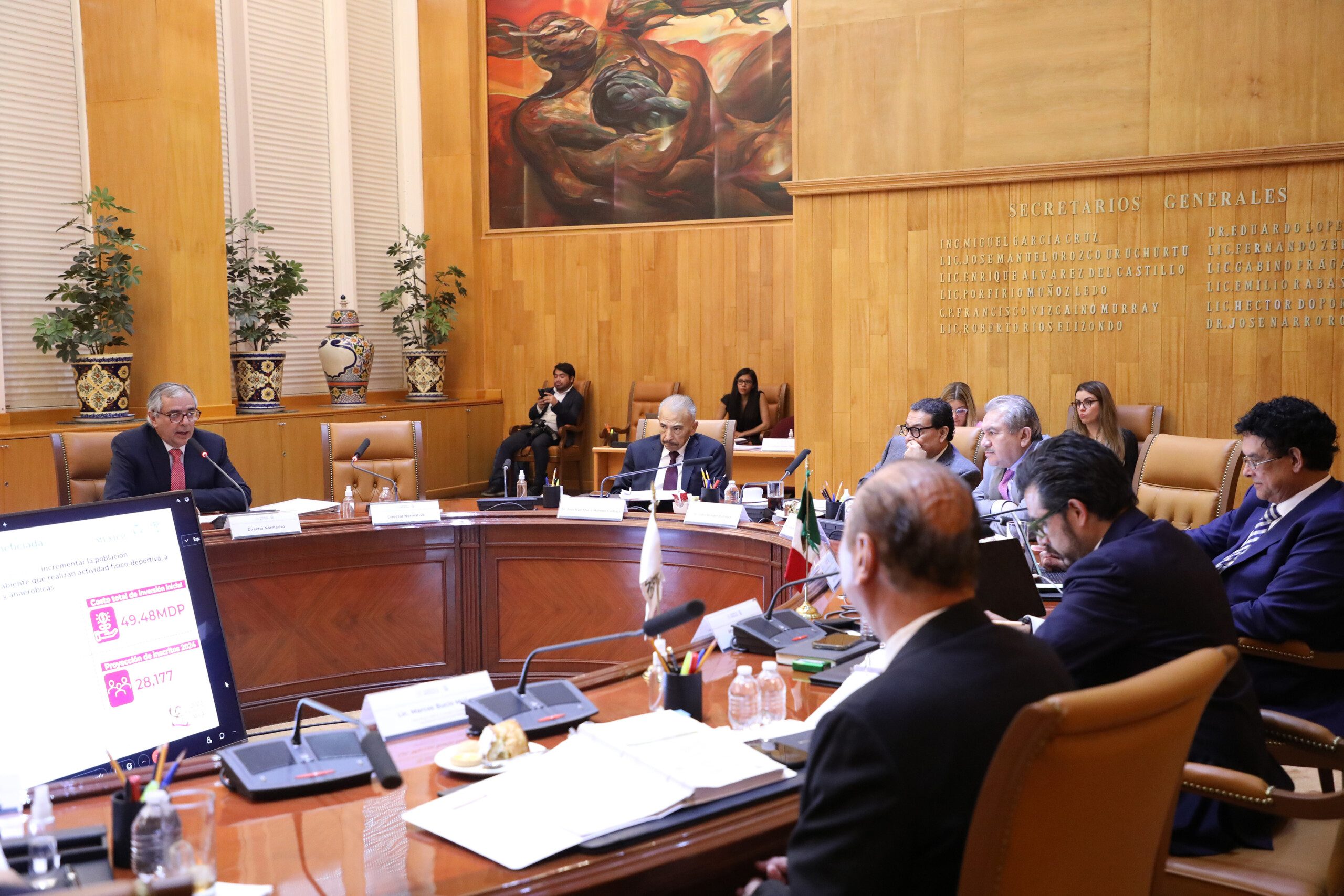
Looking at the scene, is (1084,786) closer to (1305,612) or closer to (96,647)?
(96,647)

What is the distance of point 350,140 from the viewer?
9523 millimetres

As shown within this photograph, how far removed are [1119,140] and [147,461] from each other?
4936mm

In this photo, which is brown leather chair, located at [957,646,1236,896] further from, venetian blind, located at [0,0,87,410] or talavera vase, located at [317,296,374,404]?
talavera vase, located at [317,296,374,404]

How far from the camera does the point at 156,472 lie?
4570mm

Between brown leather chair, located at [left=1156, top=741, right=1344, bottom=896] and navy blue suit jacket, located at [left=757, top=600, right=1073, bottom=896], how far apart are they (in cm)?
90

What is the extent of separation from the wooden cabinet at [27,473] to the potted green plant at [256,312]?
5.05ft

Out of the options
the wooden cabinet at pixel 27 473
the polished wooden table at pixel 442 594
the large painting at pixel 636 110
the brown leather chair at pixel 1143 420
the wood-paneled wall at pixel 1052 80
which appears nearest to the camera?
the polished wooden table at pixel 442 594

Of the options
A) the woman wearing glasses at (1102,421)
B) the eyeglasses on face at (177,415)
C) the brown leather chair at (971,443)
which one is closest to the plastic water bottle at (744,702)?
the eyeglasses on face at (177,415)

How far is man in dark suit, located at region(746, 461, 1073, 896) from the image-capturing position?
1231 mm

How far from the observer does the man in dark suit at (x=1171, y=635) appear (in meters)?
2.05

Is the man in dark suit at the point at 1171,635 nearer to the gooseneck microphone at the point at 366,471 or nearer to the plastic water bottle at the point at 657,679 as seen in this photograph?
the plastic water bottle at the point at 657,679

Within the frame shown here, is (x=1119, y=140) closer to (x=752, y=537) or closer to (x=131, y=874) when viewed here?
(x=752, y=537)

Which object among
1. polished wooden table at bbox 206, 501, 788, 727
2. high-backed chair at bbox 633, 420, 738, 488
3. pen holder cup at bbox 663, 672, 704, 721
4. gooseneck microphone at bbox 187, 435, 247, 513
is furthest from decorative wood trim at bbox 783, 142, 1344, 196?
pen holder cup at bbox 663, 672, 704, 721

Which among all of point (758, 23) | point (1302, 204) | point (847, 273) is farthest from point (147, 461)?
point (758, 23)
